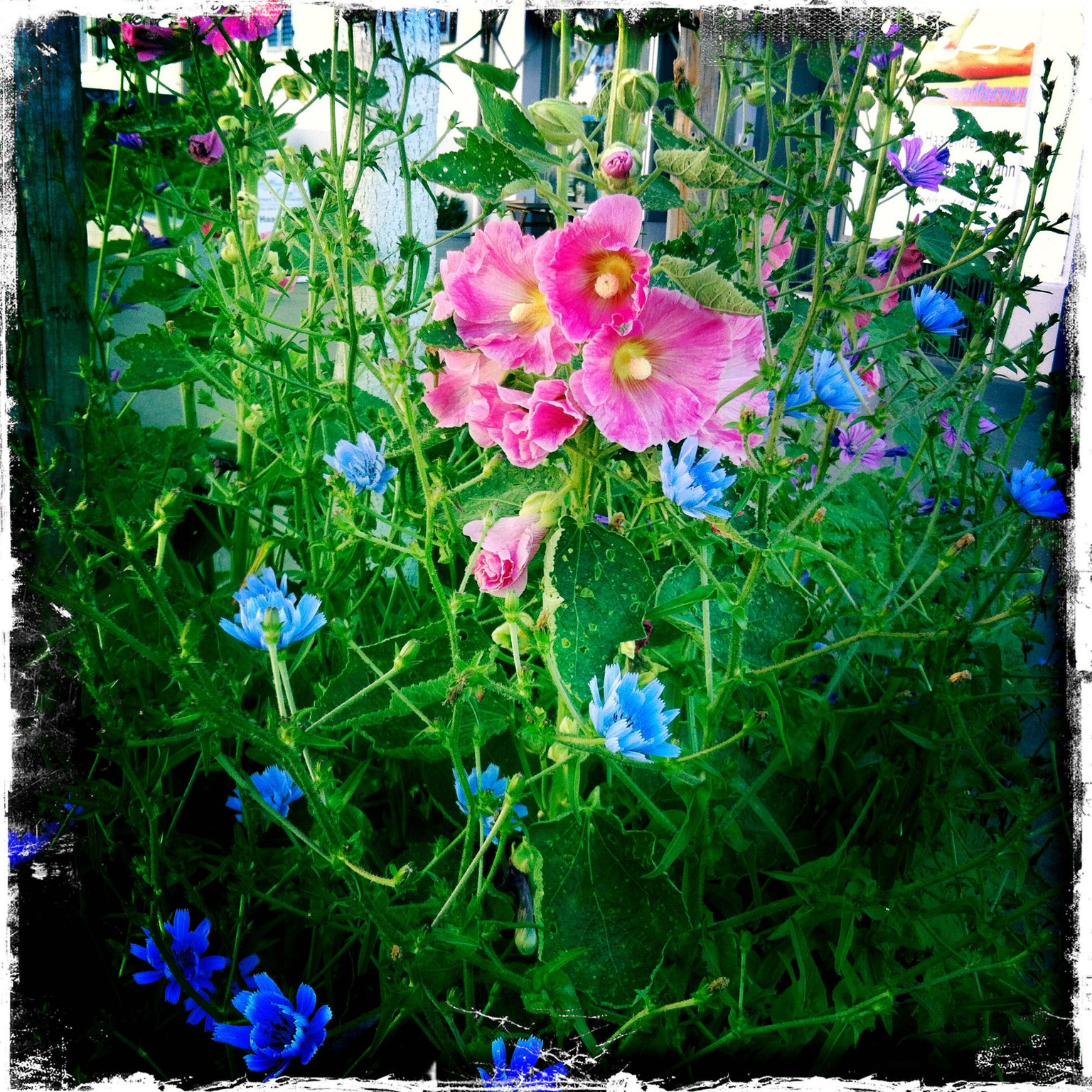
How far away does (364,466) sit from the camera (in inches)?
33.5

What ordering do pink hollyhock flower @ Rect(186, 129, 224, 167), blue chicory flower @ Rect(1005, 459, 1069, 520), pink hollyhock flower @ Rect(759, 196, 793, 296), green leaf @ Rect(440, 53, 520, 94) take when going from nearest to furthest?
green leaf @ Rect(440, 53, 520, 94) → blue chicory flower @ Rect(1005, 459, 1069, 520) → pink hollyhock flower @ Rect(759, 196, 793, 296) → pink hollyhock flower @ Rect(186, 129, 224, 167)

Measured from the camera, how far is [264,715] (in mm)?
996

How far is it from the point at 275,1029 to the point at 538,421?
0.49 m

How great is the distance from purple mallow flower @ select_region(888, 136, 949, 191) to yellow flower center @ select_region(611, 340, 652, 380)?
2.60ft

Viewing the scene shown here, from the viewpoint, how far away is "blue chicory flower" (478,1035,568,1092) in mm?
655

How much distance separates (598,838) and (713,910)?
280 millimetres

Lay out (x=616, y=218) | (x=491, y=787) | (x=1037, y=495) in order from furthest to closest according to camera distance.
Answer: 1. (x=1037, y=495)
2. (x=491, y=787)
3. (x=616, y=218)

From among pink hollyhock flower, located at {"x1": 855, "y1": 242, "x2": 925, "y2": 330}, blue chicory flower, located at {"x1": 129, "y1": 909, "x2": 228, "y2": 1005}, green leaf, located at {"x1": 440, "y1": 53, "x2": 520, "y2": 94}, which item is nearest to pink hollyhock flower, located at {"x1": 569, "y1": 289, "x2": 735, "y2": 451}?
green leaf, located at {"x1": 440, "y1": 53, "x2": 520, "y2": 94}

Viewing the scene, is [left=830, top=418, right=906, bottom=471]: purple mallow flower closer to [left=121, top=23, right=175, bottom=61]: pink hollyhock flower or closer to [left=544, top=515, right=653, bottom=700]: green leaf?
[left=544, top=515, right=653, bottom=700]: green leaf

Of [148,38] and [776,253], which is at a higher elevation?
[148,38]

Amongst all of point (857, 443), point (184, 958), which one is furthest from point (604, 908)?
point (857, 443)

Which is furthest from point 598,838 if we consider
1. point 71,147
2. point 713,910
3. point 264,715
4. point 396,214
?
point 396,214

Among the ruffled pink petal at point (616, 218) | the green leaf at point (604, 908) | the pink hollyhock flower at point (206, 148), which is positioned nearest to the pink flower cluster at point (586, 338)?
the ruffled pink petal at point (616, 218)

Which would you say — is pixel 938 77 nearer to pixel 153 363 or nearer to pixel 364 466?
pixel 364 466
